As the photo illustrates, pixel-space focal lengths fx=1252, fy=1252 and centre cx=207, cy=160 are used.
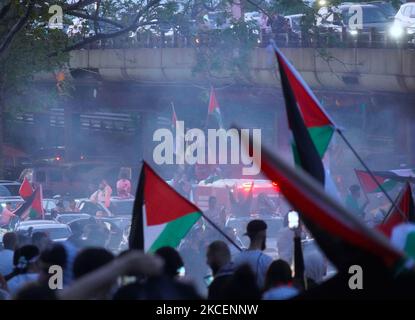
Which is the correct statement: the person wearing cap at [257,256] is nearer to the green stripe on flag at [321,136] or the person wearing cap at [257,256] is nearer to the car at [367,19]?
the green stripe on flag at [321,136]

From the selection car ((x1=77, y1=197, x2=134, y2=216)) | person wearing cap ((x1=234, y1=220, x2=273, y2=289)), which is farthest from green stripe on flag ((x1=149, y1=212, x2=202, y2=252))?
car ((x1=77, y1=197, x2=134, y2=216))

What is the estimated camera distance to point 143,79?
1599 inches

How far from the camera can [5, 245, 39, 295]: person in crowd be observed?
9047 millimetres

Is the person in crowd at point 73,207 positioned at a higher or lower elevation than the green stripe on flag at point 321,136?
lower

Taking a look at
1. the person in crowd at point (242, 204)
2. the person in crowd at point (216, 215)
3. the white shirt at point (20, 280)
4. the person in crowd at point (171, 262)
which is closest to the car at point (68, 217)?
the person in crowd at point (216, 215)

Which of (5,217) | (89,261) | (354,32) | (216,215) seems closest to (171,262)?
(89,261)

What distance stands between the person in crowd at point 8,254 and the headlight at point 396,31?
62.2 feet

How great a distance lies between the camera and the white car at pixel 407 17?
30141 mm

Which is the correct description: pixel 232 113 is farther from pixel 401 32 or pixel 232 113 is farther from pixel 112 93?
pixel 401 32

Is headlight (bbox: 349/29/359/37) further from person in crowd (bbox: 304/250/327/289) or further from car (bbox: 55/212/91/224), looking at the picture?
person in crowd (bbox: 304/250/327/289)

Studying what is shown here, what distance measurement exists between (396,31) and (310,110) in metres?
21.0

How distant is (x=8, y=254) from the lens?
37.6 ft

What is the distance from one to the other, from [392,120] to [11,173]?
12.1m

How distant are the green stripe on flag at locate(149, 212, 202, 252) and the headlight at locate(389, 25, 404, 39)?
793 inches
